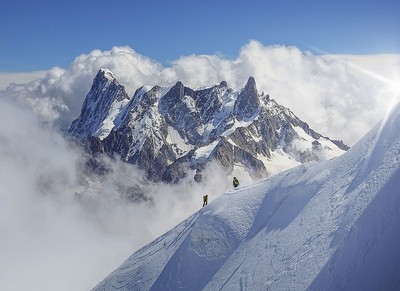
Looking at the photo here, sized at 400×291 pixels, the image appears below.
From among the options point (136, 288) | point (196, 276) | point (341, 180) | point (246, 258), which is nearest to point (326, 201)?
point (341, 180)

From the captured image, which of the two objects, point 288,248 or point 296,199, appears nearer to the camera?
point 288,248

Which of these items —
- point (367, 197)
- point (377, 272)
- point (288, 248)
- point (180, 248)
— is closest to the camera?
point (377, 272)

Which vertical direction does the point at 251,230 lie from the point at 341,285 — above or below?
above

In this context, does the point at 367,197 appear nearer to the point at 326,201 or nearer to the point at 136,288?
the point at 326,201

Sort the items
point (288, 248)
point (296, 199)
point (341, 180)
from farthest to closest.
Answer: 1. point (296, 199)
2. point (341, 180)
3. point (288, 248)

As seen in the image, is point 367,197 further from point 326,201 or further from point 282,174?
point 282,174

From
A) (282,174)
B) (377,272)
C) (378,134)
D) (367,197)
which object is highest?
(282,174)

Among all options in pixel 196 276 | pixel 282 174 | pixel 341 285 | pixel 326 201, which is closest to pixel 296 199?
pixel 326 201
